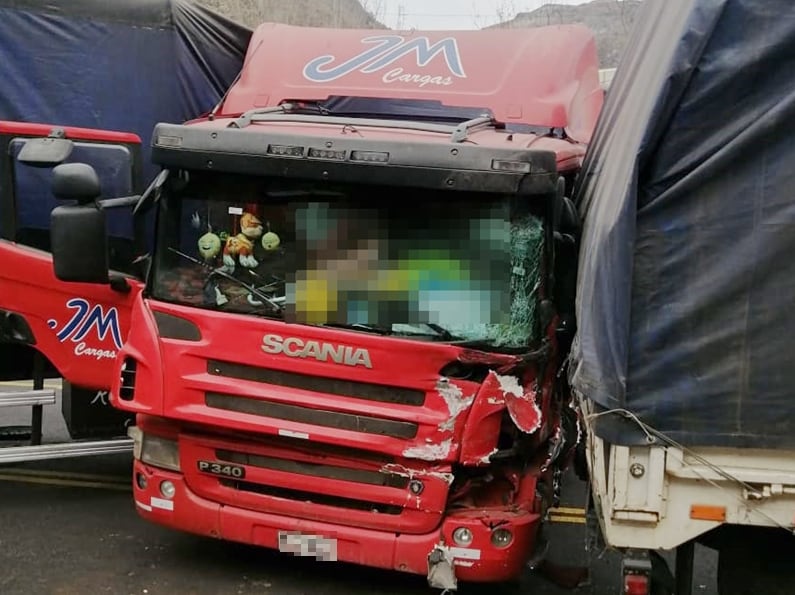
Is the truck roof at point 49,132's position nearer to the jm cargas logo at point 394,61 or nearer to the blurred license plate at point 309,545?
the jm cargas logo at point 394,61

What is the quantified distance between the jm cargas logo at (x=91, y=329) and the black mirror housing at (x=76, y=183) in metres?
1.06

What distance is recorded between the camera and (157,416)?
17.1 ft

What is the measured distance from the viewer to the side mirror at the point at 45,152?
19.8ft

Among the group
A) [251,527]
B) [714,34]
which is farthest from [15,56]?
[714,34]

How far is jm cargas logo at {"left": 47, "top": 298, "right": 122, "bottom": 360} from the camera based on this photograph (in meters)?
6.42

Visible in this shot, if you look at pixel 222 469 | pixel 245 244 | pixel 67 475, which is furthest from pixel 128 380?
pixel 67 475

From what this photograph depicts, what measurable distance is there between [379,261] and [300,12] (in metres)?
24.2

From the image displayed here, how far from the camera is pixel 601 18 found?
36938mm

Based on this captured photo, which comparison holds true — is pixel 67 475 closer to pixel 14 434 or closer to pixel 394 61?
pixel 14 434

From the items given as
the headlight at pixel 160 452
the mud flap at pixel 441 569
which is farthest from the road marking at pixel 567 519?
the headlight at pixel 160 452

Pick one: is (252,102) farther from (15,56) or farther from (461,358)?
(461,358)

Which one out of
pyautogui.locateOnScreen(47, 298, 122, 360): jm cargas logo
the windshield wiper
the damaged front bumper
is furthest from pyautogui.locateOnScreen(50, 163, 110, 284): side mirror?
the damaged front bumper

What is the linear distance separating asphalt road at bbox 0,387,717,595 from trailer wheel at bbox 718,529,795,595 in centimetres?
145

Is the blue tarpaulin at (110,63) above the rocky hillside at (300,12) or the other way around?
the other way around
